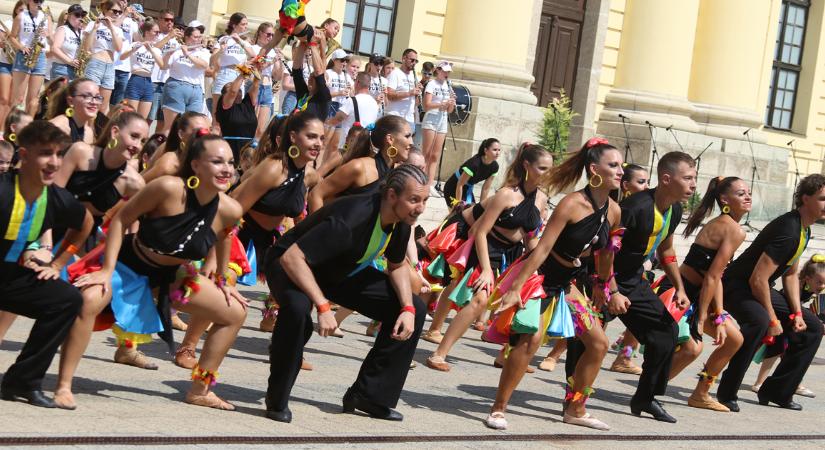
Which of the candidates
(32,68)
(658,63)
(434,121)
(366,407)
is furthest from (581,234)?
(658,63)

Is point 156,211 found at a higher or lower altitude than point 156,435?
higher

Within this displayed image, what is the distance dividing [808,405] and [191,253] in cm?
574

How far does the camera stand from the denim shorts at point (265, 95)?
1628 centimetres

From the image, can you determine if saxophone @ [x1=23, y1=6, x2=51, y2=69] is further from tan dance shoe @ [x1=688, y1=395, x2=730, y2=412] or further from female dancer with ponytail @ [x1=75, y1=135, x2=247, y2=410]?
tan dance shoe @ [x1=688, y1=395, x2=730, y2=412]

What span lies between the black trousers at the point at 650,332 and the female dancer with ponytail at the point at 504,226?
38.1 inches

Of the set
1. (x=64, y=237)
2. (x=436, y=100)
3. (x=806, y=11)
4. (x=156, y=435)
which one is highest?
(x=806, y=11)

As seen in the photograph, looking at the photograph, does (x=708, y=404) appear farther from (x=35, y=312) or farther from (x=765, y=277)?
(x=35, y=312)

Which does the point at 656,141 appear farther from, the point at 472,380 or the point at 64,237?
the point at 64,237

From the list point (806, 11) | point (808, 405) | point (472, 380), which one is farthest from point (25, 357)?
point (806, 11)

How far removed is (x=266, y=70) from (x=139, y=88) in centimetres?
144

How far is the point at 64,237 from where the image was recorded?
23.8ft

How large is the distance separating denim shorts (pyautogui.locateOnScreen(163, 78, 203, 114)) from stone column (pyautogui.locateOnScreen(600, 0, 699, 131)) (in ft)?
36.8

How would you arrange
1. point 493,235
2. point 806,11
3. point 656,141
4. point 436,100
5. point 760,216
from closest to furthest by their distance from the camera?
point 493,235, point 436,100, point 656,141, point 760,216, point 806,11

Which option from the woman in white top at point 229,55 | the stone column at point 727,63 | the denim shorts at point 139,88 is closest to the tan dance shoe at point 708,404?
the woman in white top at point 229,55
